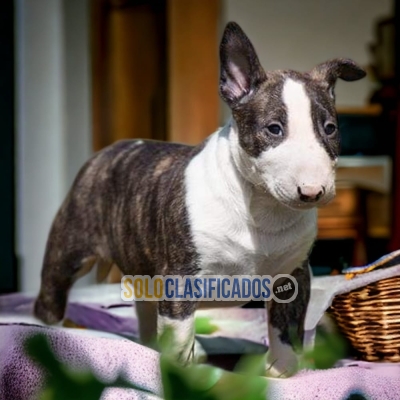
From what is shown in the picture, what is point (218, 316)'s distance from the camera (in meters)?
1.44

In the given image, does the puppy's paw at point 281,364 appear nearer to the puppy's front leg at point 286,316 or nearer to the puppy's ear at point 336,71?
the puppy's front leg at point 286,316

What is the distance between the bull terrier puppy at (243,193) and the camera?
32.9 inches

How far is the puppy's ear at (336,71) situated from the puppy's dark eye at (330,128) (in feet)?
0.27

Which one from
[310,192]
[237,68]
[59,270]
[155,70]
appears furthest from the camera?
[155,70]

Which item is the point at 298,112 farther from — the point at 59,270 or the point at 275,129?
the point at 59,270

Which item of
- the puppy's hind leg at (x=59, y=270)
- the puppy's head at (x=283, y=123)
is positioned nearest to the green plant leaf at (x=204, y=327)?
the puppy's hind leg at (x=59, y=270)

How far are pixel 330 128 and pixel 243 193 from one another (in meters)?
0.14

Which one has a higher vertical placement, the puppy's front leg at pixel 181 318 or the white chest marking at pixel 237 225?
the white chest marking at pixel 237 225

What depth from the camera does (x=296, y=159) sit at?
81 cm

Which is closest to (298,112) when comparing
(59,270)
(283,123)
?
(283,123)

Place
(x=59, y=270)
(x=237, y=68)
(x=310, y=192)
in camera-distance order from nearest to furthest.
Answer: (x=310, y=192), (x=237, y=68), (x=59, y=270)

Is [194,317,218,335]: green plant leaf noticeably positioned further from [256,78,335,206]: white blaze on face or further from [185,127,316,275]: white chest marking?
[256,78,335,206]: white blaze on face

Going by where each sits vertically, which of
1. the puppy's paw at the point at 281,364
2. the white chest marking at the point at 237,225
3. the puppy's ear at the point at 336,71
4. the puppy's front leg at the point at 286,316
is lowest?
the puppy's paw at the point at 281,364

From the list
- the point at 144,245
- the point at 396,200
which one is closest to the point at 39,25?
the point at 396,200
